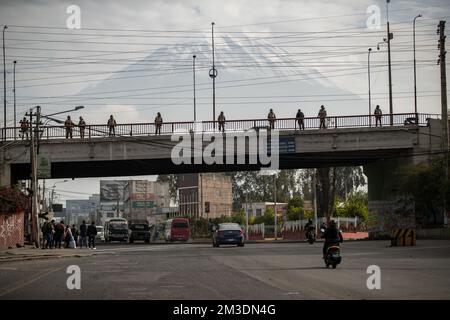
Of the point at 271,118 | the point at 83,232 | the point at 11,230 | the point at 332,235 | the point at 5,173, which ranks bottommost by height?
the point at 83,232

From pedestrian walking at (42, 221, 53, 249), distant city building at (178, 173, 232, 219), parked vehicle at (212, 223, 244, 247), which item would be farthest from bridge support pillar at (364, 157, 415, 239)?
distant city building at (178, 173, 232, 219)

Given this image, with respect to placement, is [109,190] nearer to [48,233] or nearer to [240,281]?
[48,233]

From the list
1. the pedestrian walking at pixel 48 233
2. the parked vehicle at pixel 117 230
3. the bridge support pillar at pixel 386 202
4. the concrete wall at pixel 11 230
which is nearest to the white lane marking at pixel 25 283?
the concrete wall at pixel 11 230

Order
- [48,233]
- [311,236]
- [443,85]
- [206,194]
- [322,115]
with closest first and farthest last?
[48,233], [443,85], [311,236], [322,115], [206,194]

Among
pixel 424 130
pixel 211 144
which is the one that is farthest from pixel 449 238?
pixel 211 144

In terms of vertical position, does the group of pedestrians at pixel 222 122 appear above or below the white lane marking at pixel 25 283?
above

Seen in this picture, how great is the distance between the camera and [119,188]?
636ft

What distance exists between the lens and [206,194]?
147m

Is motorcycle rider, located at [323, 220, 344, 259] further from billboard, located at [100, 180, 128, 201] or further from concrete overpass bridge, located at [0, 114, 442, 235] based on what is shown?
billboard, located at [100, 180, 128, 201]

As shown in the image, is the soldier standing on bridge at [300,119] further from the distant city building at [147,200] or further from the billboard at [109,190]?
the billboard at [109,190]

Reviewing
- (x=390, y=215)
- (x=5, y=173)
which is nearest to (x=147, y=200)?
(x=5, y=173)

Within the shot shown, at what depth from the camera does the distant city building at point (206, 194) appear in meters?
146
